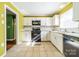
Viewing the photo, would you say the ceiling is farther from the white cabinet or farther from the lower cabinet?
the white cabinet

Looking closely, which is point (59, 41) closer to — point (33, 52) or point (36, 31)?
point (33, 52)

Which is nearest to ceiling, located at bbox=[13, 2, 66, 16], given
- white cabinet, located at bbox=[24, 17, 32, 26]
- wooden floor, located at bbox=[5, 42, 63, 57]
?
wooden floor, located at bbox=[5, 42, 63, 57]

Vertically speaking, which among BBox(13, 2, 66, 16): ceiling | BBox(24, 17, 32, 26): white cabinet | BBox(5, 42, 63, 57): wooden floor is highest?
BBox(13, 2, 66, 16): ceiling

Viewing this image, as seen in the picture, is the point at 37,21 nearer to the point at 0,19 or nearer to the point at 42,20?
the point at 42,20

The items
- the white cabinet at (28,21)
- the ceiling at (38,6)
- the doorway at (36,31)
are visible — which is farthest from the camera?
the white cabinet at (28,21)

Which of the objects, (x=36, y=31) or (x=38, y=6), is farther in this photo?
(x=36, y=31)

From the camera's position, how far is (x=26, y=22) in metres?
7.78

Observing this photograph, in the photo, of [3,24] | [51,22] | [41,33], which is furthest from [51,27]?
[3,24]

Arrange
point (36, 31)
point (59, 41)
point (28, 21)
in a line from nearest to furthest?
point (59, 41) < point (36, 31) < point (28, 21)

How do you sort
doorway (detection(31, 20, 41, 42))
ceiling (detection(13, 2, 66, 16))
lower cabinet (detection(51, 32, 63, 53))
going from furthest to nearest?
doorway (detection(31, 20, 41, 42)) < ceiling (detection(13, 2, 66, 16)) < lower cabinet (detection(51, 32, 63, 53))

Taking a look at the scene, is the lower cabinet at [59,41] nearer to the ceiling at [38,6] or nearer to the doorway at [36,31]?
the ceiling at [38,6]

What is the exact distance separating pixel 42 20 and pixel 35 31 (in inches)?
31.8

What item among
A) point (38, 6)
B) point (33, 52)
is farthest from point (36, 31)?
point (33, 52)

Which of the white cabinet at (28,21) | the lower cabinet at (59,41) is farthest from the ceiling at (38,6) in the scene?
the white cabinet at (28,21)
